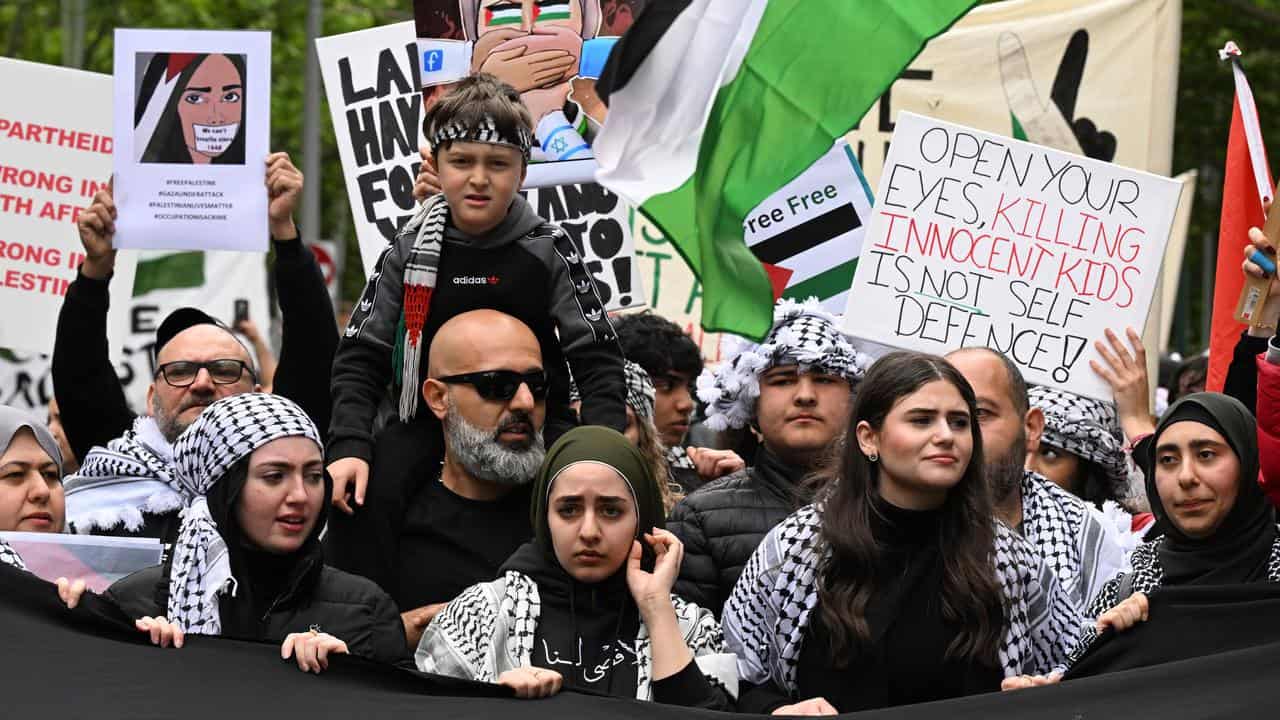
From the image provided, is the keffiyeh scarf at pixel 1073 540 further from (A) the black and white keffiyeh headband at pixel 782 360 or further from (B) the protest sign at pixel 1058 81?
(B) the protest sign at pixel 1058 81

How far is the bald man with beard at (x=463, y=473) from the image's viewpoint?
539cm

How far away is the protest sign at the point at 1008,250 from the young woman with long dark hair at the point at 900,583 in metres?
1.63

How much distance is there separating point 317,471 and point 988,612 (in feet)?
5.38

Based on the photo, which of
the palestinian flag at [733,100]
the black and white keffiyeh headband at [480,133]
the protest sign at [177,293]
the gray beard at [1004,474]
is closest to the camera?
the gray beard at [1004,474]

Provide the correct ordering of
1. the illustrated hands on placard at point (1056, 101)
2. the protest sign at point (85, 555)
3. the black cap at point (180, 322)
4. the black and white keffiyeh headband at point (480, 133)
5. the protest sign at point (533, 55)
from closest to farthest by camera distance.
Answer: the protest sign at point (85, 555), the black and white keffiyeh headband at point (480, 133), the black cap at point (180, 322), the protest sign at point (533, 55), the illustrated hands on placard at point (1056, 101)

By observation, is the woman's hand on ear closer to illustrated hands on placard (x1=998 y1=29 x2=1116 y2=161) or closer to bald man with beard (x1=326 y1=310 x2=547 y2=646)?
bald man with beard (x1=326 y1=310 x2=547 y2=646)

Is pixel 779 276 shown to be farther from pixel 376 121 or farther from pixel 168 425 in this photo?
pixel 168 425

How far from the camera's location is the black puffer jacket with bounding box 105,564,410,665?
4703 millimetres

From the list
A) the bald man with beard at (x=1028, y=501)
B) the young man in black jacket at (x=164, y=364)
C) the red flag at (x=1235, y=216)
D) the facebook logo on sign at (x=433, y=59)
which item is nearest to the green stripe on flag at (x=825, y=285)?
the red flag at (x=1235, y=216)

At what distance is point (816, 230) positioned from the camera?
7.34m

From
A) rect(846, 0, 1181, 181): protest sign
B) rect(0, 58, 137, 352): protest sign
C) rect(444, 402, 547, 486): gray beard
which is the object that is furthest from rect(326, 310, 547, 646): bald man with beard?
rect(846, 0, 1181, 181): protest sign

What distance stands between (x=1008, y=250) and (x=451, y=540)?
220cm

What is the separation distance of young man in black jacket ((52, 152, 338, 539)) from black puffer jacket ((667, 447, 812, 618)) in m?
1.34

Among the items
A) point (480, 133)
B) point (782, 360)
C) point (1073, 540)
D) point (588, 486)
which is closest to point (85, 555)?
point (588, 486)
